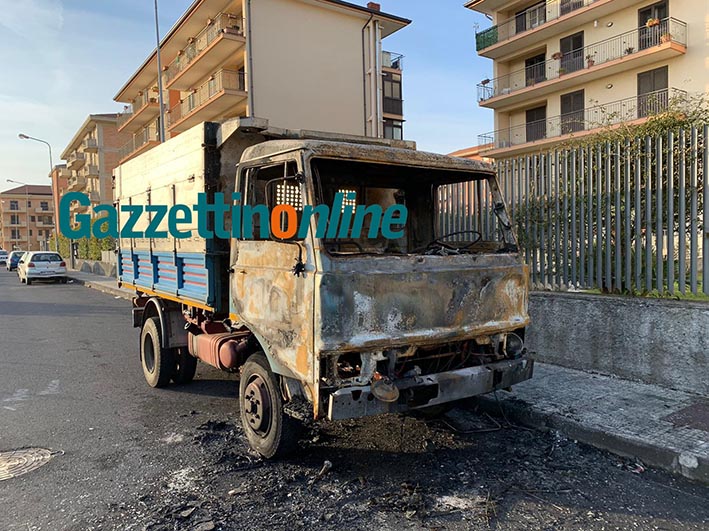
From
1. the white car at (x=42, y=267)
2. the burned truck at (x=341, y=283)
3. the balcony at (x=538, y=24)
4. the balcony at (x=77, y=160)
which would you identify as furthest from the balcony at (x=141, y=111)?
the burned truck at (x=341, y=283)

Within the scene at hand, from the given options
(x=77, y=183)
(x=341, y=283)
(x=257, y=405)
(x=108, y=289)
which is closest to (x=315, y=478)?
(x=257, y=405)

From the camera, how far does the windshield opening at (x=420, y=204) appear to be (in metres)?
4.33

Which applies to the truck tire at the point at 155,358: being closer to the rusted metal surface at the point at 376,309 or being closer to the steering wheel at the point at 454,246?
the rusted metal surface at the point at 376,309

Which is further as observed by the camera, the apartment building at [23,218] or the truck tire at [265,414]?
the apartment building at [23,218]

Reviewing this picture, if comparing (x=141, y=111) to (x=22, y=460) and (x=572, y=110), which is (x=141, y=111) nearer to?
(x=572, y=110)

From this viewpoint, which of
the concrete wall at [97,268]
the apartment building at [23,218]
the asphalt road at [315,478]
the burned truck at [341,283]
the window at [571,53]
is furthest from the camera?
the apartment building at [23,218]

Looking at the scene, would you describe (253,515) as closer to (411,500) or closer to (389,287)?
(411,500)

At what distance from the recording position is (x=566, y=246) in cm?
680

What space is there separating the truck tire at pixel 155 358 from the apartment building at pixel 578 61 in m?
20.3

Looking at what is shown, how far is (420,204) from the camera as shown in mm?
5316

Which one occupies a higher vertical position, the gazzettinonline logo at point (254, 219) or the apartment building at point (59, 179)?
the apartment building at point (59, 179)

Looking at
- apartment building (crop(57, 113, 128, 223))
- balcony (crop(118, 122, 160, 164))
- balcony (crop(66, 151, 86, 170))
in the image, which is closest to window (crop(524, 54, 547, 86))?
balcony (crop(118, 122, 160, 164))

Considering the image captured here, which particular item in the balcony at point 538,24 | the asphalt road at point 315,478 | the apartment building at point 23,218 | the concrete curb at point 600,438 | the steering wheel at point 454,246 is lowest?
the asphalt road at point 315,478

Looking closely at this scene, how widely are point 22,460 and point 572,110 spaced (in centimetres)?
2984
